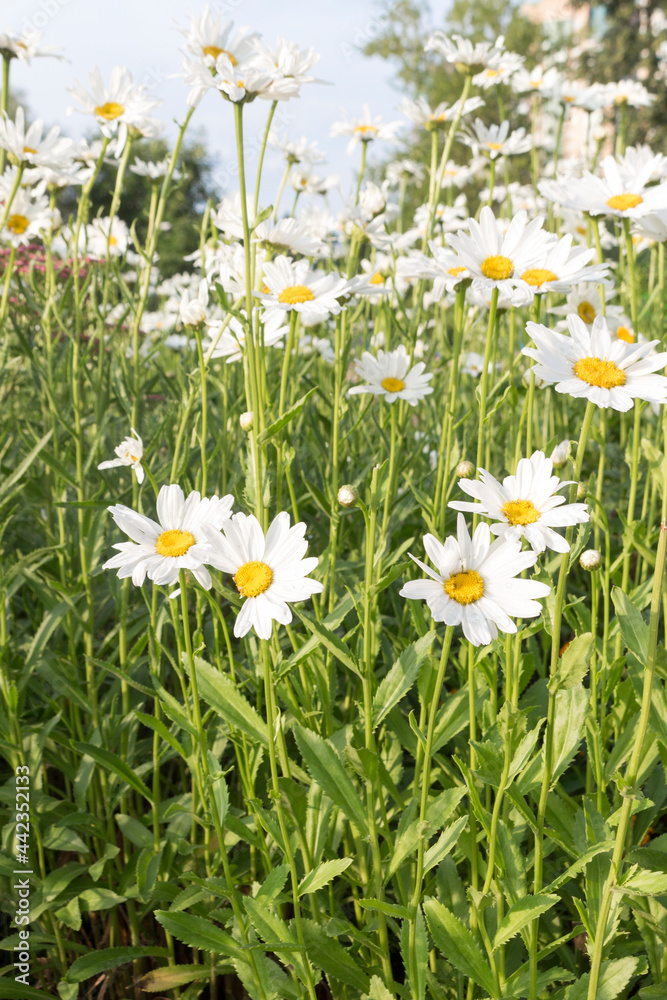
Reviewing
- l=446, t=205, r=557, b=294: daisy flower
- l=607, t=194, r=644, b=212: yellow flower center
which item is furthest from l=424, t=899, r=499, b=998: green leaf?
l=607, t=194, r=644, b=212: yellow flower center

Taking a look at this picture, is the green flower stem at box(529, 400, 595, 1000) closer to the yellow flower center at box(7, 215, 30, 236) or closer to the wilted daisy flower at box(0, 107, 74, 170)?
the wilted daisy flower at box(0, 107, 74, 170)

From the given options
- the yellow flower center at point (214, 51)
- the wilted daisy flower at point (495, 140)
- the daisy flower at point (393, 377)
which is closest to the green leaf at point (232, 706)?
the daisy flower at point (393, 377)

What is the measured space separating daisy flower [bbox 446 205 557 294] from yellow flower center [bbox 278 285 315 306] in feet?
0.73

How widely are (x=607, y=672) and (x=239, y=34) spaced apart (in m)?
1.05

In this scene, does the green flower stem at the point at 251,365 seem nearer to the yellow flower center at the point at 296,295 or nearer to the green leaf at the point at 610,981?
the yellow flower center at the point at 296,295

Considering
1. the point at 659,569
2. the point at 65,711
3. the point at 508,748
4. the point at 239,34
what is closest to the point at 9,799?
the point at 65,711

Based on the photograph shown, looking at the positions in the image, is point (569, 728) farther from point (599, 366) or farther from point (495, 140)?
point (495, 140)

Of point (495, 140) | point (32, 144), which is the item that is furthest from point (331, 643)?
point (495, 140)

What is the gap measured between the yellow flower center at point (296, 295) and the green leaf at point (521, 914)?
2.54 ft

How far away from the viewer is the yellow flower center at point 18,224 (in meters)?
1.72

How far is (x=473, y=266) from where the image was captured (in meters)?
0.93

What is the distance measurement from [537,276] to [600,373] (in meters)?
0.24

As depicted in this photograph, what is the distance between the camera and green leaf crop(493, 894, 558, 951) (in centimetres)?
74

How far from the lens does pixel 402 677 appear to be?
2.81ft
